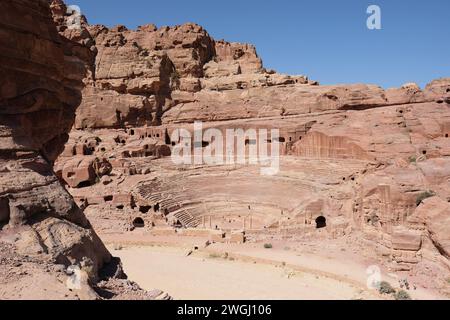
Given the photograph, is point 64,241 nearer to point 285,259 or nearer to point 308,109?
point 285,259

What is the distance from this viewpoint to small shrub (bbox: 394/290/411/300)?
41.8 ft

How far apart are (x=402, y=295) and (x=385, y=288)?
2.29ft

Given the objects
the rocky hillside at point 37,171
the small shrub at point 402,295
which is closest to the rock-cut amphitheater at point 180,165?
the rocky hillside at point 37,171

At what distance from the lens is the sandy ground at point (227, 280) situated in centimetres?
1318

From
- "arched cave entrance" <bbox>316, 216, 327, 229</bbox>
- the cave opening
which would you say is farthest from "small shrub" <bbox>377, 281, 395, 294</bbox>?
the cave opening

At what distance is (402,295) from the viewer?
1292 cm

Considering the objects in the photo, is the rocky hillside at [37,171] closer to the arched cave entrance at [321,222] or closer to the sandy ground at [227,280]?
the sandy ground at [227,280]

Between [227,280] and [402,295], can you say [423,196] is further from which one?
[227,280]

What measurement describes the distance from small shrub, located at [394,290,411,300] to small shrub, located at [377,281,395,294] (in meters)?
0.21

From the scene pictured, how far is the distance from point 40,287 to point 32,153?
3.62 m

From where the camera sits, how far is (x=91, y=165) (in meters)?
28.1

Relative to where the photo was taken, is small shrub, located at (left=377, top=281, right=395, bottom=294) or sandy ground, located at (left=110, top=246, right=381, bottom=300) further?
small shrub, located at (left=377, top=281, right=395, bottom=294)

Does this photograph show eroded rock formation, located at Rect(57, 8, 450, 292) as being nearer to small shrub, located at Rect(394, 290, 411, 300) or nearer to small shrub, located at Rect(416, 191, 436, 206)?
small shrub, located at Rect(416, 191, 436, 206)
